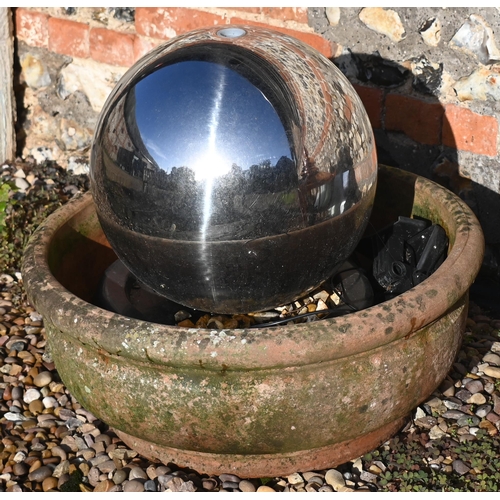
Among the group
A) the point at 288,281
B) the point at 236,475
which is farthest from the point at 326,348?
the point at 236,475

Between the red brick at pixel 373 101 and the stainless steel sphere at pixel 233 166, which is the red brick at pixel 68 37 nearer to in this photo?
the red brick at pixel 373 101

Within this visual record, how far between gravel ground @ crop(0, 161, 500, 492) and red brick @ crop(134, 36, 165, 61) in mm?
1427

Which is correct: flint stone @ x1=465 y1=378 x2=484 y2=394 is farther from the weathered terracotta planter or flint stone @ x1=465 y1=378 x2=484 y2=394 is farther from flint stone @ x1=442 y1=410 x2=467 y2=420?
the weathered terracotta planter

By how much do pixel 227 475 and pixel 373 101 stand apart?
5.37ft

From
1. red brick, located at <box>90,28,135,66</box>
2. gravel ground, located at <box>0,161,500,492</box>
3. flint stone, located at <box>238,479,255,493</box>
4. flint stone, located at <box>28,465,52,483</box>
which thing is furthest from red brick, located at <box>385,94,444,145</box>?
flint stone, located at <box>28,465,52,483</box>

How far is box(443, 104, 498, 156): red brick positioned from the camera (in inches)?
109

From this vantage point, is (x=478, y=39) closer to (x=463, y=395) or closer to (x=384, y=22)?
(x=384, y=22)

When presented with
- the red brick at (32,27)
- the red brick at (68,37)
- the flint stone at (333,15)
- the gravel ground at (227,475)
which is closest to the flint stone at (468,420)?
the gravel ground at (227,475)

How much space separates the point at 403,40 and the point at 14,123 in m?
2.26

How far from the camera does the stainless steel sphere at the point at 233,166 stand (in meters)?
1.88

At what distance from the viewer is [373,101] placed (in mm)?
3047

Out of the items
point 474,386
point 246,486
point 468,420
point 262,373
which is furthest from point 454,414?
point 262,373

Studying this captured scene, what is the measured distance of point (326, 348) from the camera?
185cm

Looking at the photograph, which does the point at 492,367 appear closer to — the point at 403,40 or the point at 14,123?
the point at 403,40
